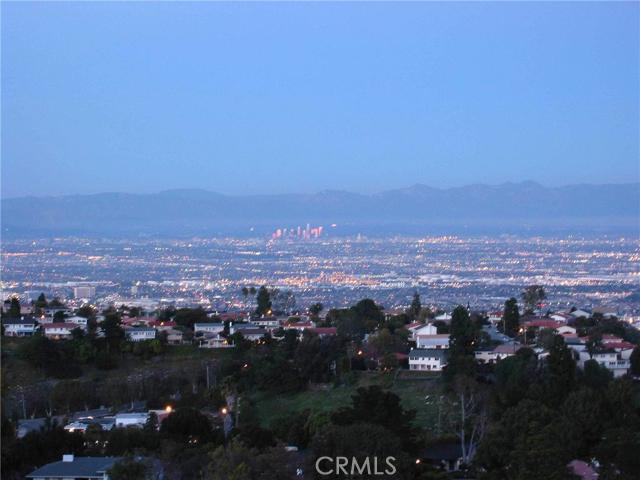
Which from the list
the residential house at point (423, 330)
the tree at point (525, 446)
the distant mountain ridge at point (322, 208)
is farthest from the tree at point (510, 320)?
the distant mountain ridge at point (322, 208)

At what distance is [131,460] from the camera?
12.6 m

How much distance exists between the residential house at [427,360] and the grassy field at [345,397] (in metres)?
0.46

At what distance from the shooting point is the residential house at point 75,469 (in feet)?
43.0

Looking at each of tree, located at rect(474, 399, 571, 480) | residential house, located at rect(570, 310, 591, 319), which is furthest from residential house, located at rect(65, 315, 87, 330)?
tree, located at rect(474, 399, 571, 480)

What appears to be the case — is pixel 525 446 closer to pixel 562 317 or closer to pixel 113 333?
pixel 113 333

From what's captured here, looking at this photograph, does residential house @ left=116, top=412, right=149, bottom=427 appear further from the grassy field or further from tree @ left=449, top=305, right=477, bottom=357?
tree @ left=449, top=305, right=477, bottom=357

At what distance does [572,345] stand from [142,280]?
30.6m

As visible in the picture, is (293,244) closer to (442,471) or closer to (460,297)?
(460,297)

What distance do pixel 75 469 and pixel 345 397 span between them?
737 centimetres

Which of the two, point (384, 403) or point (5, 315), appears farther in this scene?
point (5, 315)

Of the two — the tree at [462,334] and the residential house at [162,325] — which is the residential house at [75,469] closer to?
the tree at [462,334]

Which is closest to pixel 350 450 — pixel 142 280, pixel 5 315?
pixel 5 315

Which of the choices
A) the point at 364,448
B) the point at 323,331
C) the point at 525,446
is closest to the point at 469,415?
the point at 525,446

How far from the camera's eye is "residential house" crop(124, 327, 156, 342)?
2533 centimetres
